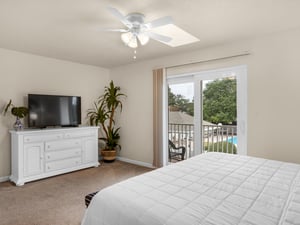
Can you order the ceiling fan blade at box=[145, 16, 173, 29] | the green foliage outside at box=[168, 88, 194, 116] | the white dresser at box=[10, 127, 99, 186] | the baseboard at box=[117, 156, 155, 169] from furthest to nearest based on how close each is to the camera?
the baseboard at box=[117, 156, 155, 169] < the green foliage outside at box=[168, 88, 194, 116] < the white dresser at box=[10, 127, 99, 186] < the ceiling fan blade at box=[145, 16, 173, 29]

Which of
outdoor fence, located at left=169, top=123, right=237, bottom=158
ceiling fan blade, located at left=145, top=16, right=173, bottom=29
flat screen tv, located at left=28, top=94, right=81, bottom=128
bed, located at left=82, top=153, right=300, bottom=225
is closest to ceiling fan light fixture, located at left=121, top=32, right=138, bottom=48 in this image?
ceiling fan blade, located at left=145, top=16, right=173, bottom=29

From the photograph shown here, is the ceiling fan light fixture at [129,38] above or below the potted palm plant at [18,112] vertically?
above

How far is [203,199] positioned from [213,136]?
100 inches

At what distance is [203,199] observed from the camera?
1.35 meters

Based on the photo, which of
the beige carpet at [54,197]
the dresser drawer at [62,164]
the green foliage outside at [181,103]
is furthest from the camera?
the green foliage outside at [181,103]

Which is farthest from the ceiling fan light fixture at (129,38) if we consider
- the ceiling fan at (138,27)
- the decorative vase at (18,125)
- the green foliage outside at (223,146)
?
the decorative vase at (18,125)

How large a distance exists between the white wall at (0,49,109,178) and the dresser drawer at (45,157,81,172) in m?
0.76

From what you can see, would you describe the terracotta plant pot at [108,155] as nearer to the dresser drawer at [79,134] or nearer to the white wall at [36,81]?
the dresser drawer at [79,134]

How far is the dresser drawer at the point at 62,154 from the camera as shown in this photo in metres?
3.71

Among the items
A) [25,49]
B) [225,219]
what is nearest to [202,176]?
[225,219]

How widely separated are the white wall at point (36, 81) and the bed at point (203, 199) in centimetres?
315

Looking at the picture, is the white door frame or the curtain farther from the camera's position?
the curtain

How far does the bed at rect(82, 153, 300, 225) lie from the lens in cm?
114

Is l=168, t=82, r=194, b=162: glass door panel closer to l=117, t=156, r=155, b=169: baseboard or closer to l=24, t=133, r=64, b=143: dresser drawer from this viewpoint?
l=117, t=156, r=155, b=169: baseboard
